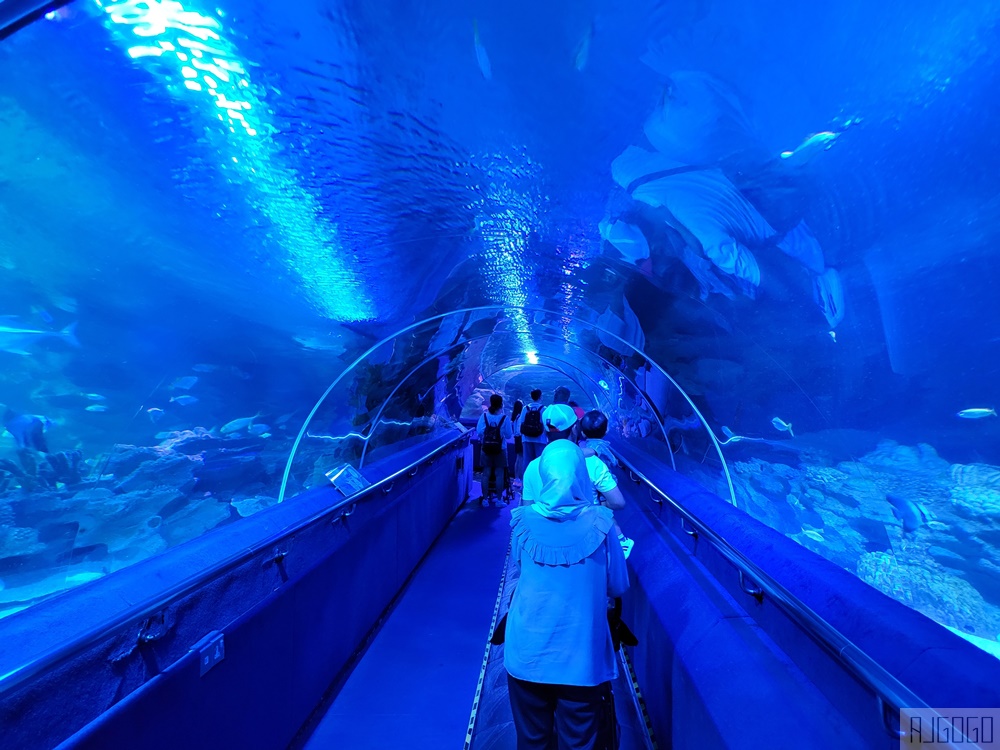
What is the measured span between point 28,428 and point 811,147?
638cm

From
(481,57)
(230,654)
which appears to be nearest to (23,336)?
(230,654)

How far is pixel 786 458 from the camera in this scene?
4570mm

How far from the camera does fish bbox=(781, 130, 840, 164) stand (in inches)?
107

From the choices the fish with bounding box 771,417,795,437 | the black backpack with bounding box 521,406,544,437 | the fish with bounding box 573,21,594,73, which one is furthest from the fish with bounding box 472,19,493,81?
the black backpack with bounding box 521,406,544,437

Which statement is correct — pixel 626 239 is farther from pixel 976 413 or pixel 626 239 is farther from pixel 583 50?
pixel 976 413

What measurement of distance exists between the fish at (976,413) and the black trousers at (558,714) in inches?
95.2

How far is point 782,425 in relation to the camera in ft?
14.5

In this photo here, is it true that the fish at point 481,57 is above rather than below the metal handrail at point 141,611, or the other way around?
above

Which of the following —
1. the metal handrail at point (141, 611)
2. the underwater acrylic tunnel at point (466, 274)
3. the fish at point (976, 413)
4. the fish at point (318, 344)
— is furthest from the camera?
the fish at point (318, 344)

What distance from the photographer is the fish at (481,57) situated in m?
2.48

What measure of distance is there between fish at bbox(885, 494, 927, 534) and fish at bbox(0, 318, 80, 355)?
5.78 meters

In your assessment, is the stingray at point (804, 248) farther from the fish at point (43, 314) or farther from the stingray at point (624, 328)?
the fish at point (43, 314)

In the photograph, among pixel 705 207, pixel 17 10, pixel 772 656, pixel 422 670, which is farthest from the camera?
pixel 422 670

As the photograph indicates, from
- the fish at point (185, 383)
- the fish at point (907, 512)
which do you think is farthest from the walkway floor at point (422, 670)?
the fish at point (907, 512)
